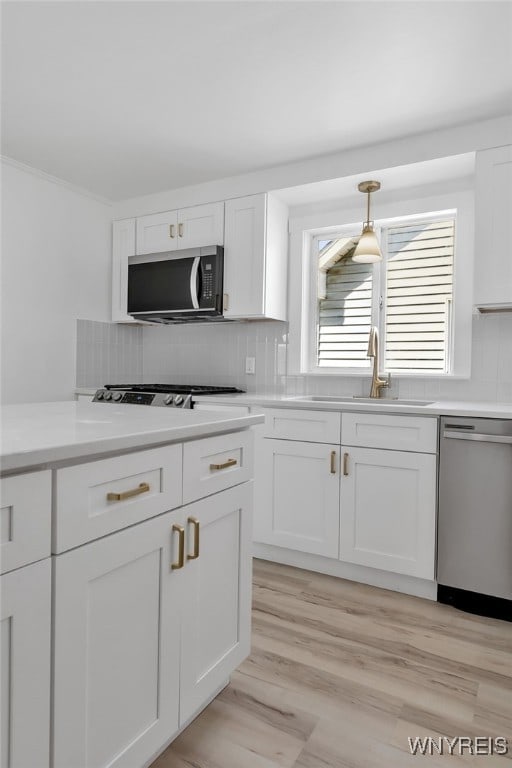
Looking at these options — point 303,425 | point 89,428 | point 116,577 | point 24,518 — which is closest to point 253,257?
point 303,425

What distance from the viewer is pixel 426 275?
305 centimetres

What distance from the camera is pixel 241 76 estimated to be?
2.18m

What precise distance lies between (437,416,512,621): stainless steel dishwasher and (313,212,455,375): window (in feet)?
2.76

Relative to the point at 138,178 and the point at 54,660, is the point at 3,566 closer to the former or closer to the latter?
the point at 54,660

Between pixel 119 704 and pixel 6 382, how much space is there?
256cm

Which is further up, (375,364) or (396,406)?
(375,364)

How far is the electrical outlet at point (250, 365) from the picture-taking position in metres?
3.56

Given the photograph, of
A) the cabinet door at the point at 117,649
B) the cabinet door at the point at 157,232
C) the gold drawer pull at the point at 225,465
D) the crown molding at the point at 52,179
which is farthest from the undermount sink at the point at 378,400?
the crown molding at the point at 52,179

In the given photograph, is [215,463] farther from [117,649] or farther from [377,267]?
[377,267]

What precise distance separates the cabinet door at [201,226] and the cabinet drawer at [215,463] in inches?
83.4

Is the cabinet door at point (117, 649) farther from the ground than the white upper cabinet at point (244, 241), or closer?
closer

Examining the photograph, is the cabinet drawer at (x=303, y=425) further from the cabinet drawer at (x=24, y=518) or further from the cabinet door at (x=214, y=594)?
the cabinet drawer at (x=24, y=518)

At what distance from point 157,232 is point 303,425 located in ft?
6.30

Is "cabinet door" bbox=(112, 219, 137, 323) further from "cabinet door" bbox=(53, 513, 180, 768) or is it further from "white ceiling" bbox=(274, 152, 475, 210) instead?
"cabinet door" bbox=(53, 513, 180, 768)
